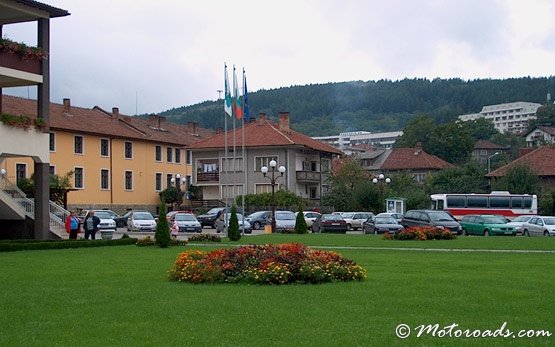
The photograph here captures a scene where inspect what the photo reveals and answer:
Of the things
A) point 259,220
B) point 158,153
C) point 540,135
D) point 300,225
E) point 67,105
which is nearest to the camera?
point 300,225

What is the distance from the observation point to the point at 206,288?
1641 centimetres

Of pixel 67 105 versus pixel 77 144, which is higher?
pixel 67 105

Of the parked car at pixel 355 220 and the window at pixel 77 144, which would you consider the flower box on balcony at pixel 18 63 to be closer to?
the parked car at pixel 355 220

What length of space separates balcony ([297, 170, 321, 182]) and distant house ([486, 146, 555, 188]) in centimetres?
1753

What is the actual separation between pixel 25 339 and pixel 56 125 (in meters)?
60.1

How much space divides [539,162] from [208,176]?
A: 33903 mm

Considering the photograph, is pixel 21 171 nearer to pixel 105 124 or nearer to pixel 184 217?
pixel 105 124

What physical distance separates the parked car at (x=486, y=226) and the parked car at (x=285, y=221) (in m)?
11.2

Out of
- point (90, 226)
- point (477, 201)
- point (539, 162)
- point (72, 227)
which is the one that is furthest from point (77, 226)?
point (539, 162)

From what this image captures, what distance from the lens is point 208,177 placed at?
81.9 metres

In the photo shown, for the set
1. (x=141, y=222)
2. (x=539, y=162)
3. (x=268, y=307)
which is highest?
(x=539, y=162)

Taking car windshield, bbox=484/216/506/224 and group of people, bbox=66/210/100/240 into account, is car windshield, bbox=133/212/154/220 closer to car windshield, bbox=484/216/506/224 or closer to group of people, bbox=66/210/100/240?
group of people, bbox=66/210/100/240

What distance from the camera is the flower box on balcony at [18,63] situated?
33.4 m

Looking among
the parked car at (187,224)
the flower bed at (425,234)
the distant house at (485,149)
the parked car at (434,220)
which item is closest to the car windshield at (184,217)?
the parked car at (187,224)
